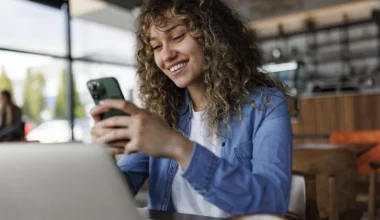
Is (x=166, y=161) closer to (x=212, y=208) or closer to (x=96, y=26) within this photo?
(x=212, y=208)

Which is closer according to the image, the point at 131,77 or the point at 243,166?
the point at 243,166

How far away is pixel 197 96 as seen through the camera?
1.21 metres

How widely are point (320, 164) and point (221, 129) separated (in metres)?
0.99

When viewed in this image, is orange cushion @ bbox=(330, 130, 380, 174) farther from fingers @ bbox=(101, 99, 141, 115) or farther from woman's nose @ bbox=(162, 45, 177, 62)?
fingers @ bbox=(101, 99, 141, 115)

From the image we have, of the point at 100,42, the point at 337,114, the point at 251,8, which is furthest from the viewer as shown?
the point at 100,42

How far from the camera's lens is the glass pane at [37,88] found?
5.23 meters

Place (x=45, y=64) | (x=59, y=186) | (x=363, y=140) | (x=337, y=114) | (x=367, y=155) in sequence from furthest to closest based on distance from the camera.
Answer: (x=45, y=64) → (x=337, y=114) → (x=363, y=140) → (x=367, y=155) → (x=59, y=186)

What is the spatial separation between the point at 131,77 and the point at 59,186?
9.98ft

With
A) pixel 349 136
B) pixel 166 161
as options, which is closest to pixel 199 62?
pixel 166 161

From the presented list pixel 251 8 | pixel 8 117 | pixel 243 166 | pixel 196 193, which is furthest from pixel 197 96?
pixel 251 8

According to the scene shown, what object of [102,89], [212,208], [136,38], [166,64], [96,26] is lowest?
[212,208]

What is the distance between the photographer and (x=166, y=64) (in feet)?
3.61

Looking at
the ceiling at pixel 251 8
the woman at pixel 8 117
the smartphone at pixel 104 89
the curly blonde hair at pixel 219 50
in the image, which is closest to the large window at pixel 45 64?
the woman at pixel 8 117

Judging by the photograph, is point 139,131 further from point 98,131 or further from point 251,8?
point 251,8
